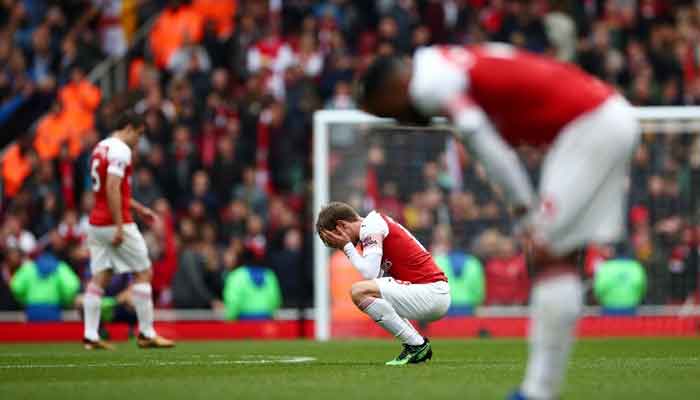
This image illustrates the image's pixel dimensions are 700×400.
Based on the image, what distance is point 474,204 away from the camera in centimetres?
2044

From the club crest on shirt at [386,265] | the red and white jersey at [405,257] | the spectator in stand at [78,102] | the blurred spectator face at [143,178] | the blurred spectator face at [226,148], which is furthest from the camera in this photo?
the spectator in stand at [78,102]

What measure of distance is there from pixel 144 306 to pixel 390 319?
3.91 meters

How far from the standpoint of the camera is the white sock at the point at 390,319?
1087cm

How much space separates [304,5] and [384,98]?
18062 mm

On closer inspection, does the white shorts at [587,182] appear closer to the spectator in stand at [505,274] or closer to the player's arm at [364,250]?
the player's arm at [364,250]

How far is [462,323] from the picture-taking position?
65.4ft

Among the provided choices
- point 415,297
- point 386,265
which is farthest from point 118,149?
point 415,297

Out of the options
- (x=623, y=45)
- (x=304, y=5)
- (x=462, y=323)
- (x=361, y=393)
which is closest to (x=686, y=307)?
(x=462, y=323)

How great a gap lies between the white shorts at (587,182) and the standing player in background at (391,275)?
435 cm

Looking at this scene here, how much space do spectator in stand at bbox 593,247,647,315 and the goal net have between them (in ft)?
0.43

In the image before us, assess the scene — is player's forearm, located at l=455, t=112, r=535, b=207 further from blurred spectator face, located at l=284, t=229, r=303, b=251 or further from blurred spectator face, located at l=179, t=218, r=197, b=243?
blurred spectator face, located at l=179, t=218, r=197, b=243

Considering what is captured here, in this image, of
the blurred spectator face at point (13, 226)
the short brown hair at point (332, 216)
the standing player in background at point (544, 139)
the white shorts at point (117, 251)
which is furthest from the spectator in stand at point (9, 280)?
the standing player in background at point (544, 139)

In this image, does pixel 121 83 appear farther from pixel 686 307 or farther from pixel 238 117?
pixel 686 307

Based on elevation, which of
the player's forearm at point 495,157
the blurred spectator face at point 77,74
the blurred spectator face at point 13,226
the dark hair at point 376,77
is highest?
the blurred spectator face at point 77,74
